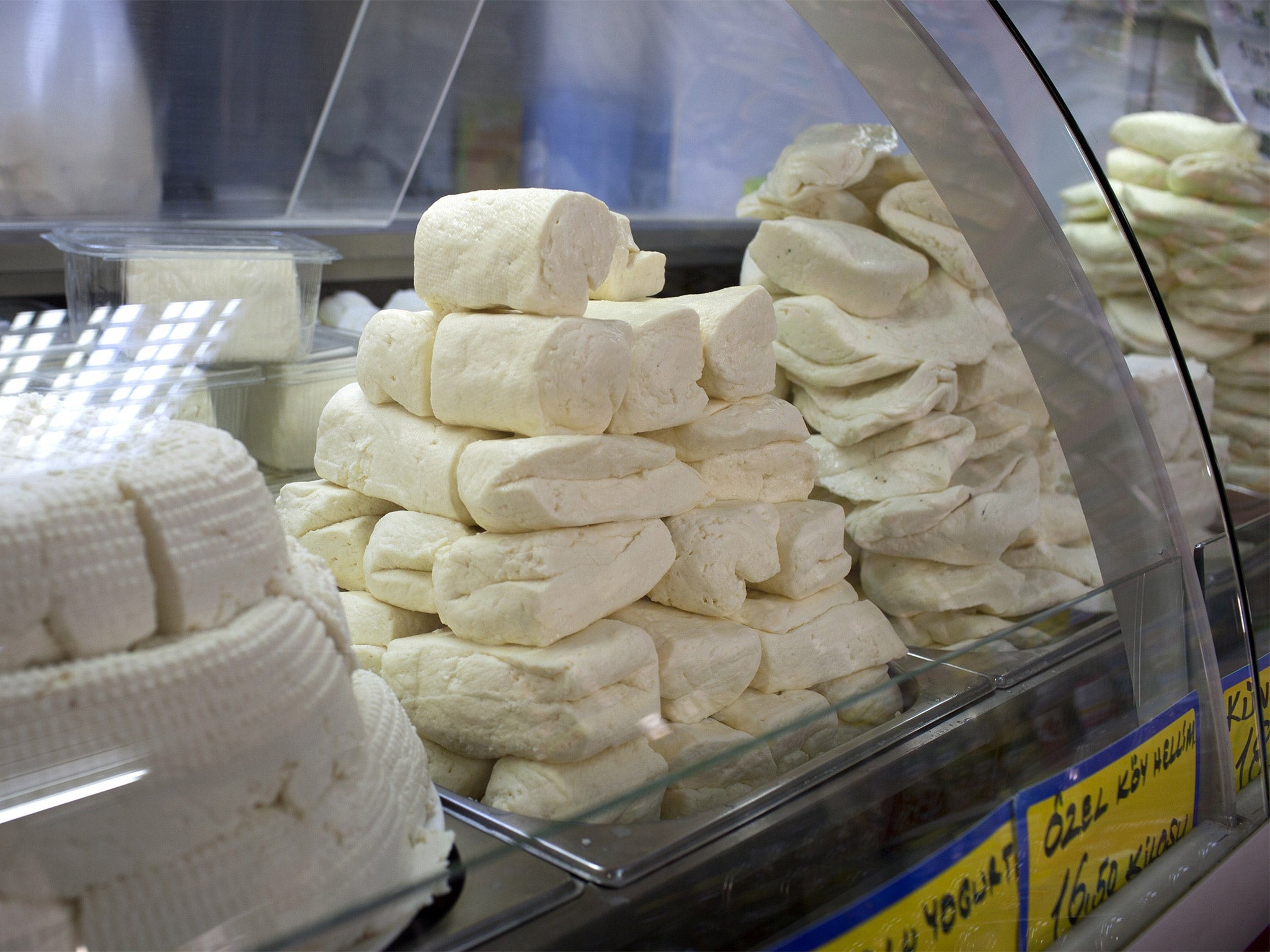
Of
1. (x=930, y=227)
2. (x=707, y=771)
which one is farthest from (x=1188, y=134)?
(x=707, y=771)

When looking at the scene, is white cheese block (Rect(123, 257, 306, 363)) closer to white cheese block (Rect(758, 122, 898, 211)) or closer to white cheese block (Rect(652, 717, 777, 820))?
white cheese block (Rect(652, 717, 777, 820))

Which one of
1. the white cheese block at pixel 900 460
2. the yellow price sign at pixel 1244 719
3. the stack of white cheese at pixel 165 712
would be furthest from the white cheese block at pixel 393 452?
the yellow price sign at pixel 1244 719

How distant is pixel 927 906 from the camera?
3.53 feet

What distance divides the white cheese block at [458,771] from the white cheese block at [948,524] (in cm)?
68

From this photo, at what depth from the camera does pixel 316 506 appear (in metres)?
1.32

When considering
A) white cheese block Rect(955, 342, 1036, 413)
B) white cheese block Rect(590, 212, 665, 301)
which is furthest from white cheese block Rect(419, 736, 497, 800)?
white cheese block Rect(955, 342, 1036, 413)

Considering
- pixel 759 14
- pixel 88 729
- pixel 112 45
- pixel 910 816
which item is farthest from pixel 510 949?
pixel 759 14

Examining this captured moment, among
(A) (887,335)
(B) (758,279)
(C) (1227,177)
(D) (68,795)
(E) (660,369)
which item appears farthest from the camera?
(C) (1227,177)

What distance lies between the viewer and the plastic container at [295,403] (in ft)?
4.03

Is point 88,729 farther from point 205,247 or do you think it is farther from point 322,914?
point 205,247

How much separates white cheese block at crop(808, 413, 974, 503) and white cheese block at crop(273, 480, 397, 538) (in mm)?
666

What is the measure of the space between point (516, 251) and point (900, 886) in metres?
0.74

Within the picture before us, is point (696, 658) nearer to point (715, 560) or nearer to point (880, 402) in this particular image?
point (715, 560)

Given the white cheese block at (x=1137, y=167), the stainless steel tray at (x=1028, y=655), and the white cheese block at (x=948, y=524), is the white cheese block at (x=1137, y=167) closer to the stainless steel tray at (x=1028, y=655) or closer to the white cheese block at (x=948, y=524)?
the white cheese block at (x=948, y=524)
